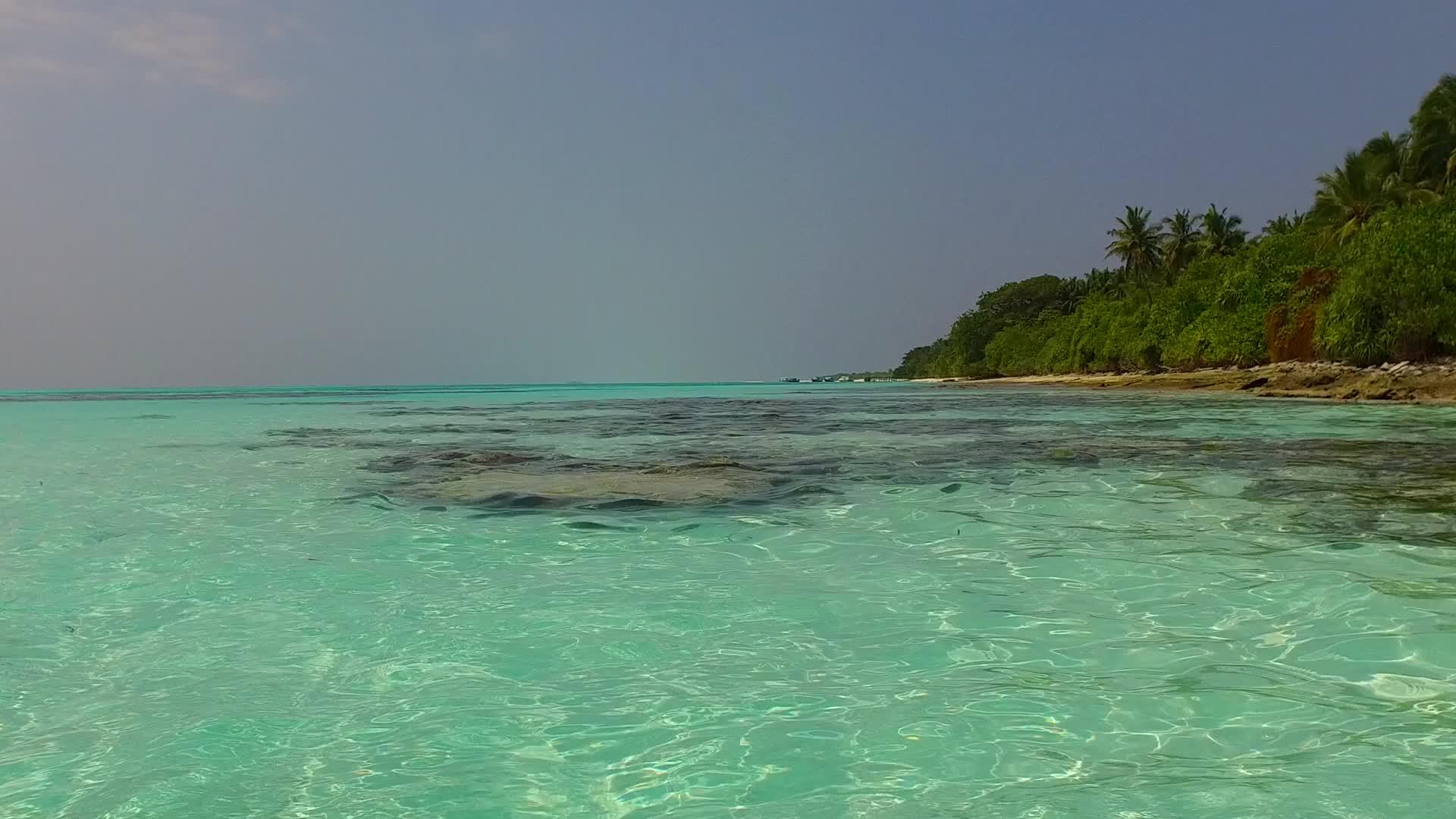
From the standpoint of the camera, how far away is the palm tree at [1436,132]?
48.6 metres

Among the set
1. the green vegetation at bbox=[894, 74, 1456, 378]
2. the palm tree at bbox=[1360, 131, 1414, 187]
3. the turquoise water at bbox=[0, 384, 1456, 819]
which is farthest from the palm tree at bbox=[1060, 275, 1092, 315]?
the turquoise water at bbox=[0, 384, 1456, 819]

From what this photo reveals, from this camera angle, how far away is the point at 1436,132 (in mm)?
49219

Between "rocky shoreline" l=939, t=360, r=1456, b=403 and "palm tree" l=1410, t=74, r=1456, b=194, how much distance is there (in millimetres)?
16035

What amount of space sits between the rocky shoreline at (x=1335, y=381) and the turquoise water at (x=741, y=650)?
2088cm

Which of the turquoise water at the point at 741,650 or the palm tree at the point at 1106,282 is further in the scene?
the palm tree at the point at 1106,282

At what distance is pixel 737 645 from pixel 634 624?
71 centimetres

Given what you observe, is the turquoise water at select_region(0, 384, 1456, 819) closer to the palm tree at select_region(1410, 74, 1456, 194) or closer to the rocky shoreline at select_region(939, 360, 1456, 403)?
the rocky shoreline at select_region(939, 360, 1456, 403)

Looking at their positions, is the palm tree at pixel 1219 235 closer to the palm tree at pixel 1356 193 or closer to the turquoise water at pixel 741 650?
the palm tree at pixel 1356 193

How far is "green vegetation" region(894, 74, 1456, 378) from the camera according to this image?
102ft

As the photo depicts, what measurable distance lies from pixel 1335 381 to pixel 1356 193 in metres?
26.3

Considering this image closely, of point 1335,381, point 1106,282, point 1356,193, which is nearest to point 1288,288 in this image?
point 1356,193

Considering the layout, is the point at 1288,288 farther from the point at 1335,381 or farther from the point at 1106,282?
the point at 1106,282

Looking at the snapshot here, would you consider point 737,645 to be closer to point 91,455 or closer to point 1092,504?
point 1092,504

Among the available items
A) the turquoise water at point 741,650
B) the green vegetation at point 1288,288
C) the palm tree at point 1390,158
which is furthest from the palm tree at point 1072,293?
the turquoise water at point 741,650
